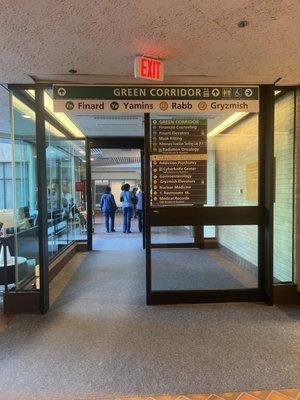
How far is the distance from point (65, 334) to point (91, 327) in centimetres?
28

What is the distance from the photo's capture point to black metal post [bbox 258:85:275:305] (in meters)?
4.02

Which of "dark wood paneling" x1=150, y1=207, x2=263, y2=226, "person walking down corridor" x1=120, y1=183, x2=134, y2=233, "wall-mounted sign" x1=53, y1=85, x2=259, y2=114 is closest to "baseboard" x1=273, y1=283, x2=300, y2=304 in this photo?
"dark wood paneling" x1=150, y1=207, x2=263, y2=226

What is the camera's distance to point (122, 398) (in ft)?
7.60

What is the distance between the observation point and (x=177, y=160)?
407cm

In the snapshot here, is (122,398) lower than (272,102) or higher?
lower

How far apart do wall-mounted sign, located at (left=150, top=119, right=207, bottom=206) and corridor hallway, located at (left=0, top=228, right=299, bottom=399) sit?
1.38m

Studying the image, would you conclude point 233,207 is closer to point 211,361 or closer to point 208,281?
point 208,281

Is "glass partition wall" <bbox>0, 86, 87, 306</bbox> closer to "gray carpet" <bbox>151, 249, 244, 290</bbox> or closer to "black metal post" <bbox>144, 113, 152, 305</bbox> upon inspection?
"black metal post" <bbox>144, 113, 152, 305</bbox>

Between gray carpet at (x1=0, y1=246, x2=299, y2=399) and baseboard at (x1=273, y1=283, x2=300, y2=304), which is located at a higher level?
baseboard at (x1=273, y1=283, x2=300, y2=304)

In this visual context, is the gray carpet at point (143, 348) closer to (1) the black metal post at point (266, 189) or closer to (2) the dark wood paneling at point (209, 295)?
(2) the dark wood paneling at point (209, 295)

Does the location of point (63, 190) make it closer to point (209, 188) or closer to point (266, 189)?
point (209, 188)

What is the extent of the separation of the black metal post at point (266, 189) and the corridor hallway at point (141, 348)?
1.21 ft

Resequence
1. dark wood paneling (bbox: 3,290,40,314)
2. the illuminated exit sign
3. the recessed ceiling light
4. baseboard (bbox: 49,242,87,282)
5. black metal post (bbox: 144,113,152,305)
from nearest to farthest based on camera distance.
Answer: the recessed ceiling light, the illuminated exit sign, dark wood paneling (bbox: 3,290,40,314), black metal post (bbox: 144,113,152,305), baseboard (bbox: 49,242,87,282)

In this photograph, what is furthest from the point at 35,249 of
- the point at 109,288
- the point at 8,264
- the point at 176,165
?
the point at 176,165
